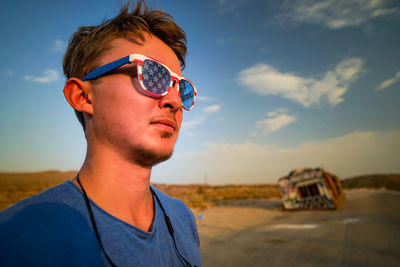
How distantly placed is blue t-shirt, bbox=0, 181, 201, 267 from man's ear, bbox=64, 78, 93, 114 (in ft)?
1.87

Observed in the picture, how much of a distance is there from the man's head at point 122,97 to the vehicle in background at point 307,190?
1380cm

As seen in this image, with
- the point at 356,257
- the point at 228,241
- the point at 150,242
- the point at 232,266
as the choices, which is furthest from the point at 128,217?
the point at 228,241

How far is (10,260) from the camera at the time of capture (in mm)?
817

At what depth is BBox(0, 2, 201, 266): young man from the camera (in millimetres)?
955

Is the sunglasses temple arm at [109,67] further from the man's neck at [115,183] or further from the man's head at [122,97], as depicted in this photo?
the man's neck at [115,183]

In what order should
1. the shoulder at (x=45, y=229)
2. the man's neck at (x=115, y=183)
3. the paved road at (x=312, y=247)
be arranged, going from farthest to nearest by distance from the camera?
1. the paved road at (x=312, y=247)
2. the man's neck at (x=115, y=183)
3. the shoulder at (x=45, y=229)

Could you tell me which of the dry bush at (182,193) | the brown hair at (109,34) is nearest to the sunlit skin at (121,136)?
the brown hair at (109,34)

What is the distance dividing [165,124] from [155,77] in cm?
37

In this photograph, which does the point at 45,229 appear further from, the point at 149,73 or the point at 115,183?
the point at 149,73

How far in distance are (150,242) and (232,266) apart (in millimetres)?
4182

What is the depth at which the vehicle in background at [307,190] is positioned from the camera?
486 inches

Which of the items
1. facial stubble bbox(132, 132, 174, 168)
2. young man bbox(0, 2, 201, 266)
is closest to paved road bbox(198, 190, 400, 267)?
young man bbox(0, 2, 201, 266)

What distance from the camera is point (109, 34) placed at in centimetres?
156

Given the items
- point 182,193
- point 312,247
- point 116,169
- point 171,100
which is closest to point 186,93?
point 171,100
